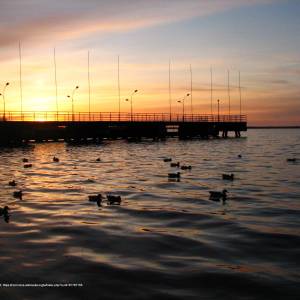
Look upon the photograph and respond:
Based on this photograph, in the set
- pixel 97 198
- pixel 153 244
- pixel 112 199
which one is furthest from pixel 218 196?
pixel 153 244

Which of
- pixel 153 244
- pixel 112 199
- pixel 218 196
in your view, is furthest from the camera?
pixel 218 196

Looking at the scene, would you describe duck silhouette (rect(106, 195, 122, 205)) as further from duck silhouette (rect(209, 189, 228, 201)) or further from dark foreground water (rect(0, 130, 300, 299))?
duck silhouette (rect(209, 189, 228, 201))

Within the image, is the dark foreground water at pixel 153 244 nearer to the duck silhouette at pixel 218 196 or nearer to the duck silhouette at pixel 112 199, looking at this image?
the duck silhouette at pixel 218 196

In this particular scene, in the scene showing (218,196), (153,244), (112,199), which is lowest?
(153,244)

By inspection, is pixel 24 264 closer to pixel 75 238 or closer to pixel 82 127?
pixel 75 238

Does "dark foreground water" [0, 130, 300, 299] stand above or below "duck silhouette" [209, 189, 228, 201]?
below

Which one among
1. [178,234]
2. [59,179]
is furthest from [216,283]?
[59,179]

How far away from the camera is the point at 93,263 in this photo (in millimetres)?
11180

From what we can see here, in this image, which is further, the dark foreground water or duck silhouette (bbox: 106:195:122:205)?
duck silhouette (bbox: 106:195:122:205)

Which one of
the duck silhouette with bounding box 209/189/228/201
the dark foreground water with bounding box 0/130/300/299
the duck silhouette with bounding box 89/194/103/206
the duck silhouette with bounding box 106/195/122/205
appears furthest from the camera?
the duck silhouette with bounding box 209/189/228/201

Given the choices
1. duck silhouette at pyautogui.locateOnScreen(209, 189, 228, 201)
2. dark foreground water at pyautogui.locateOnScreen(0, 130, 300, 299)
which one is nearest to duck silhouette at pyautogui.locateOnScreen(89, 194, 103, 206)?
dark foreground water at pyautogui.locateOnScreen(0, 130, 300, 299)

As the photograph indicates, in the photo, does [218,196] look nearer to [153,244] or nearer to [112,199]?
[112,199]

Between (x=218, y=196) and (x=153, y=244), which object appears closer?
(x=153, y=244)

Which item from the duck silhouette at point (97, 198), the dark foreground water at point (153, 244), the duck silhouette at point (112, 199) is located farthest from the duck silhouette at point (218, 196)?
the duck silhouette at point (97, 198)
